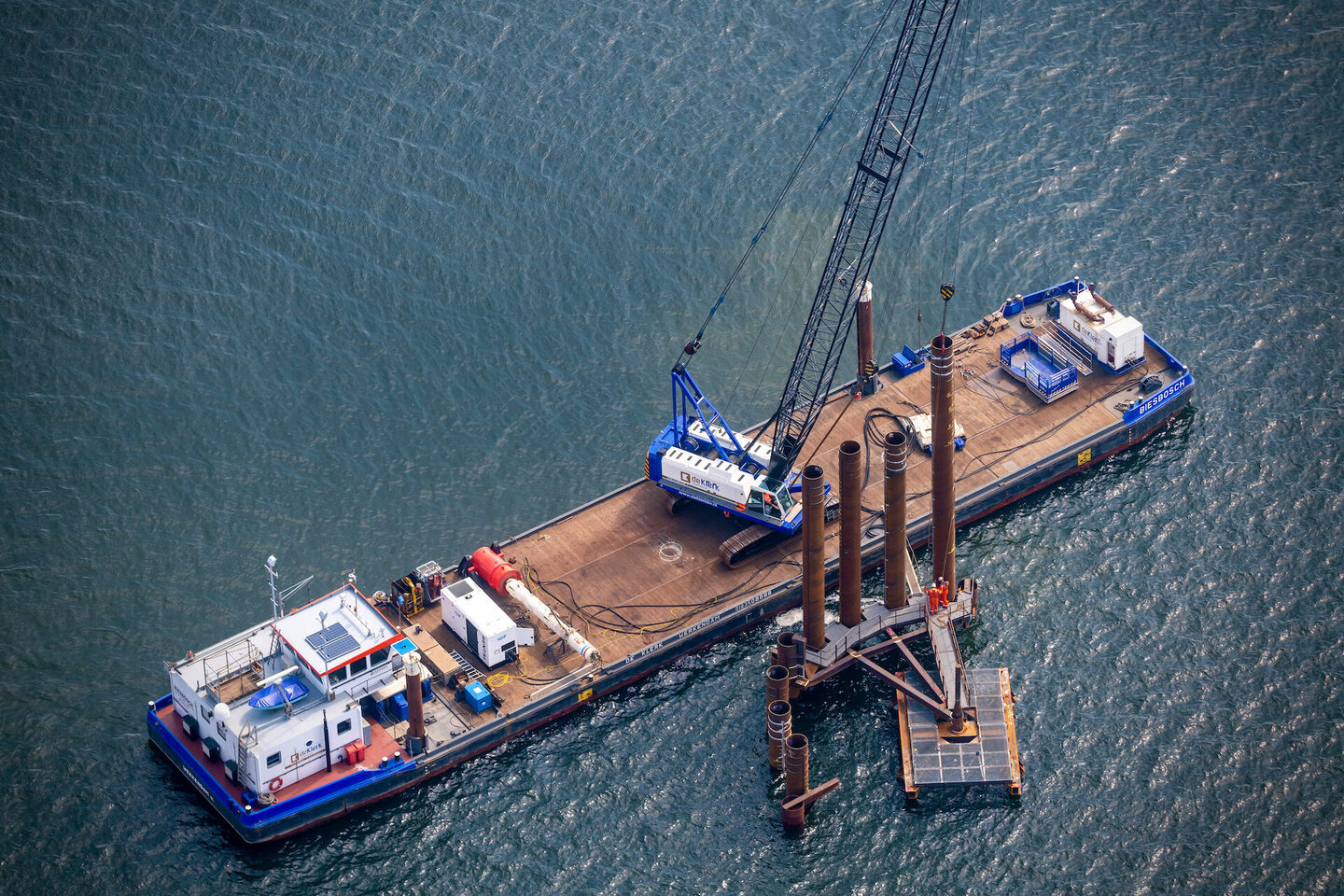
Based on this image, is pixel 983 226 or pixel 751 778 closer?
pixel 751 778

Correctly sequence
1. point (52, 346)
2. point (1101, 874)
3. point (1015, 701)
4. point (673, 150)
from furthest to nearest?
point (673, 150)
point (52, 346)
point (1015, 701)
point (1101, 874)

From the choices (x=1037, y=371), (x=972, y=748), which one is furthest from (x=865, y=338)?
(x=972, y=748)

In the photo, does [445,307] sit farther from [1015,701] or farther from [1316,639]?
[1316,639]

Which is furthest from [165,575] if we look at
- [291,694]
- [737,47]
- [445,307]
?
[737,47]

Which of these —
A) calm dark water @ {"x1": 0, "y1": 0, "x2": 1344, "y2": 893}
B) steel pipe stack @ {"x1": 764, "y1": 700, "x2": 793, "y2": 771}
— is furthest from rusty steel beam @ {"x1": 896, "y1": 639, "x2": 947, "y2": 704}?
steel pipe stack @ {"x1": 764, "y1": 700, "x2": 793, "y2": 771}

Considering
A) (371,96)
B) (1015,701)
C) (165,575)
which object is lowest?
(165,575)

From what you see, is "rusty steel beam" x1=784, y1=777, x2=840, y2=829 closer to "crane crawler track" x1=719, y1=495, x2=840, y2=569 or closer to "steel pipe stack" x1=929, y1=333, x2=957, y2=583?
"steel pipe stack" x1=929, y1=333, x2=957, y2=583

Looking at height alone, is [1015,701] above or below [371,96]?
below
